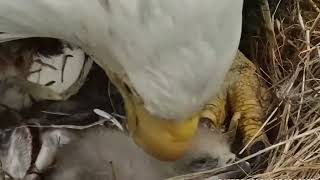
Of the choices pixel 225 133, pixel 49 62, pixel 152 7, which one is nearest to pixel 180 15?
pixel 152 7

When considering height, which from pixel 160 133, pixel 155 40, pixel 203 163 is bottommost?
pixel 203 163

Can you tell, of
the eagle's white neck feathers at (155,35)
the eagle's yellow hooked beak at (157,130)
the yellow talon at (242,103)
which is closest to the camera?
the eagle's white neck feathers at (155,35)

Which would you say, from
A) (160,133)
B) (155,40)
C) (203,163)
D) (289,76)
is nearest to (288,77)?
(289,76)

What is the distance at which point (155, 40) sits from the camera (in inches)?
54.1

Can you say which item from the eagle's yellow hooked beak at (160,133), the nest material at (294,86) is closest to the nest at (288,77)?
the nest material at (294,86)

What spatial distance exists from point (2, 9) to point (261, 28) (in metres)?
0.72

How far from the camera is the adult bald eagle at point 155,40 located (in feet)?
4.43

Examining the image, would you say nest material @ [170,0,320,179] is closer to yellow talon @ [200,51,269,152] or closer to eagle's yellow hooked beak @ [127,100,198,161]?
yellow talon @ [200,51,269,152]

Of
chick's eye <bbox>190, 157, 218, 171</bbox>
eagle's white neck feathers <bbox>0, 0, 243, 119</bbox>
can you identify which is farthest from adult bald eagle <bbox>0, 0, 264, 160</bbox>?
chick's eye <bbox>190, 157, 218, 171</bbox>

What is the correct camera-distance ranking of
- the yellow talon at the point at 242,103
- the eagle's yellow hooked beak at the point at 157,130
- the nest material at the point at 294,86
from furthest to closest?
the yellow talon at the point at 242,103 → the nest material at the point at 294,86 → the eagle's yellow hooked beak at the point at 157,130

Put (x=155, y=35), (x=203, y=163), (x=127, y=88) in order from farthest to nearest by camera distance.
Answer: (x=203, y=163)
(x=127, y=88)
(x=155, y=35)

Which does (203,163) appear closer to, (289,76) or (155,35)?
(289,76)

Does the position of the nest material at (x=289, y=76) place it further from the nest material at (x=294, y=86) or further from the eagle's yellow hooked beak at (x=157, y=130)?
the eagle's yellow hooked beak at (x=157, y=130)

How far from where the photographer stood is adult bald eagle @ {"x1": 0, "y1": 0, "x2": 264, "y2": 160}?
1.35 metres
